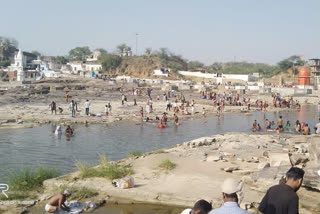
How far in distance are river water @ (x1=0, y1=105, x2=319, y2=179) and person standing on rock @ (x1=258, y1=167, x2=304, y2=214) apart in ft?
30.5

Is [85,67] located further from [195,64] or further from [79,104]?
[79,104]

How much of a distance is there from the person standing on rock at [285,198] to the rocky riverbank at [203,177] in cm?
380

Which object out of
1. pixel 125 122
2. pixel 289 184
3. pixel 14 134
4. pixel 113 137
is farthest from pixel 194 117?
pixel 289 184

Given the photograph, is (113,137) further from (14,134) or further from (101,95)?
(101,95)

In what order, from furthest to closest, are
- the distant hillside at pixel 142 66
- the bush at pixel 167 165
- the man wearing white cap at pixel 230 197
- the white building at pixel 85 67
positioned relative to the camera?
1. the white building at pixel 85 67
2. the distant hillside at pixel 142 66
3. the bush at pixel 167 165
4. the man wearing white cap at pixel 230 197

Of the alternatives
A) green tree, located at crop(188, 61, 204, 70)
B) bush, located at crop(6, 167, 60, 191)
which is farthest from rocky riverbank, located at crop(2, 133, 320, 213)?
green tree, located at crop(188, 61, 204, 70)

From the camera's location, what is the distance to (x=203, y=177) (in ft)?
32.8

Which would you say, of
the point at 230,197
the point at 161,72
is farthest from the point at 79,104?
the point at 161,72

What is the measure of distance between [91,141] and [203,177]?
9.81 metres

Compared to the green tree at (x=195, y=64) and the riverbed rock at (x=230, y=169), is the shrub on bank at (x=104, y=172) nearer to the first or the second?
the riverbed rock at (x=230, y=169)

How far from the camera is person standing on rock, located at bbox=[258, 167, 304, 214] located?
4.05m

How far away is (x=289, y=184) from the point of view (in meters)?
4.22

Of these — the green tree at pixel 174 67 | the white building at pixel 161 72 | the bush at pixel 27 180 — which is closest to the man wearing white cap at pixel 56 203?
the bush at pixel 27 180

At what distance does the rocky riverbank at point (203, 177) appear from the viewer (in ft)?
27.7
